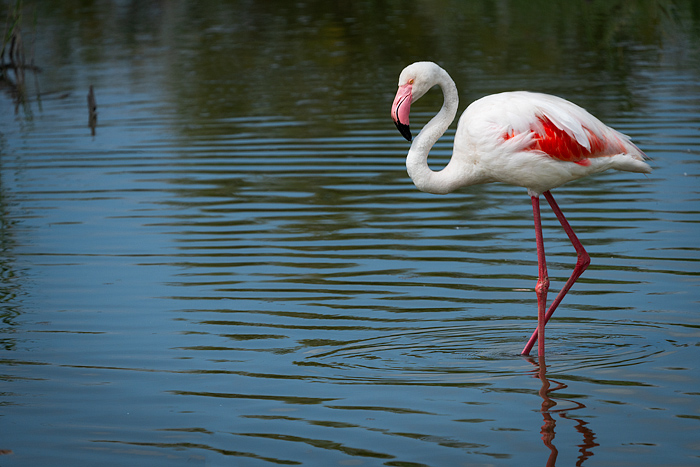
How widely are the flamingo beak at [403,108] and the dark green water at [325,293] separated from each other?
50.5 inches

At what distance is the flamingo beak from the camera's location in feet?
19.2

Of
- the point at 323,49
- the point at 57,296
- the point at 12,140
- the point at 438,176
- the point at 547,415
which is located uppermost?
the point at 438,176

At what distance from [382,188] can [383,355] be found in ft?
14.6

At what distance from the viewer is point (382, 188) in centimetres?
1009

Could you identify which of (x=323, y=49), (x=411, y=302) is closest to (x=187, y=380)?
(x=411, y=302)

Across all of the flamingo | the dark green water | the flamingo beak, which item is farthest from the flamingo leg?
the flamingo beak

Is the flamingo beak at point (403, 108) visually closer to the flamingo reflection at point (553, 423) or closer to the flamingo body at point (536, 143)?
the flamingo body at point (536, 143)

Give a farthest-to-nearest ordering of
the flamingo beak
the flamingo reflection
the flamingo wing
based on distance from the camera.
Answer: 1. the flamingo beak
2. the flamingo wing
3. the flamingo reflection

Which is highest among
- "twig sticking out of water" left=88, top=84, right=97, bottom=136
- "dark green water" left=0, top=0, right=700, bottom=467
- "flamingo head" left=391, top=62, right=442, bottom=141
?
"flamingo head" left=391, top=62, right=442, bottom=141

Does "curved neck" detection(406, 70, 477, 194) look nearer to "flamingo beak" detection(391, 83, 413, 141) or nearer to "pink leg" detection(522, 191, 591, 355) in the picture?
"flamingo beak" detection(391, 83, 413, 141)

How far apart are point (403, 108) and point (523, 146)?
2.52 feet

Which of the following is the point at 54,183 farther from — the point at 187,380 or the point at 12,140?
the point at 187,380

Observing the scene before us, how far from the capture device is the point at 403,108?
19.3 ft

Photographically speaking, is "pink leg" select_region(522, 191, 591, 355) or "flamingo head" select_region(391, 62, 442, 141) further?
"pink leg" select_region(522, 191, 591, 355)
